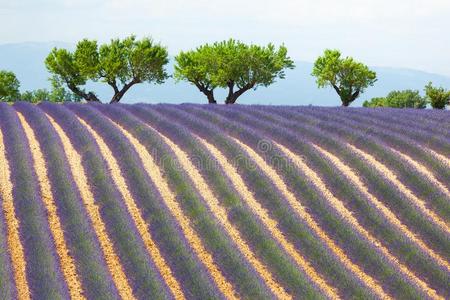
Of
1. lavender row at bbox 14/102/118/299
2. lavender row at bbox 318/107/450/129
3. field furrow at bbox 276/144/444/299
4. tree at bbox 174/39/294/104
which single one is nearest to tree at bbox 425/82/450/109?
tree at bbox 174/39/294/104

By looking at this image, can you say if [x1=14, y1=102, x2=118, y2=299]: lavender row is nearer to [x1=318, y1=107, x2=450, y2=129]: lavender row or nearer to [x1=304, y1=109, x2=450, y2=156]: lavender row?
[x1=304, y1=109, x2=450, y2=156]: lavender row

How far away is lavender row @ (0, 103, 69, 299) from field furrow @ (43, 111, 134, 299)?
3.09 ft

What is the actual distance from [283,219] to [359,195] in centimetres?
214

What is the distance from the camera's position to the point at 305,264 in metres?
11.5

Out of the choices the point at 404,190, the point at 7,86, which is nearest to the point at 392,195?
the point at 404,190

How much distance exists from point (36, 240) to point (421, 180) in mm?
9153

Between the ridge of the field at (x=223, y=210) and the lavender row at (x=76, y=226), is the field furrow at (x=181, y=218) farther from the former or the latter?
the lavender row at (x=76, y=226)

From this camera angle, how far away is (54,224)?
1246 centimetres

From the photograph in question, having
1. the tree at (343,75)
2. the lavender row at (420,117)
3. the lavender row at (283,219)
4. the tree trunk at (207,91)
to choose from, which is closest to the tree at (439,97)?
the tree at (343,75)

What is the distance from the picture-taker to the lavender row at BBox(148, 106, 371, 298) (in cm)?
1102

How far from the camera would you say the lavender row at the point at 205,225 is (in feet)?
35.4

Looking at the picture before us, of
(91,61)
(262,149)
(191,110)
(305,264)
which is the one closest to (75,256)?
(305,264)

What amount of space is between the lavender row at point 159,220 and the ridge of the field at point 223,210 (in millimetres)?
36

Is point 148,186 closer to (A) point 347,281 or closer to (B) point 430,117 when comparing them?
(A) point 347,281
